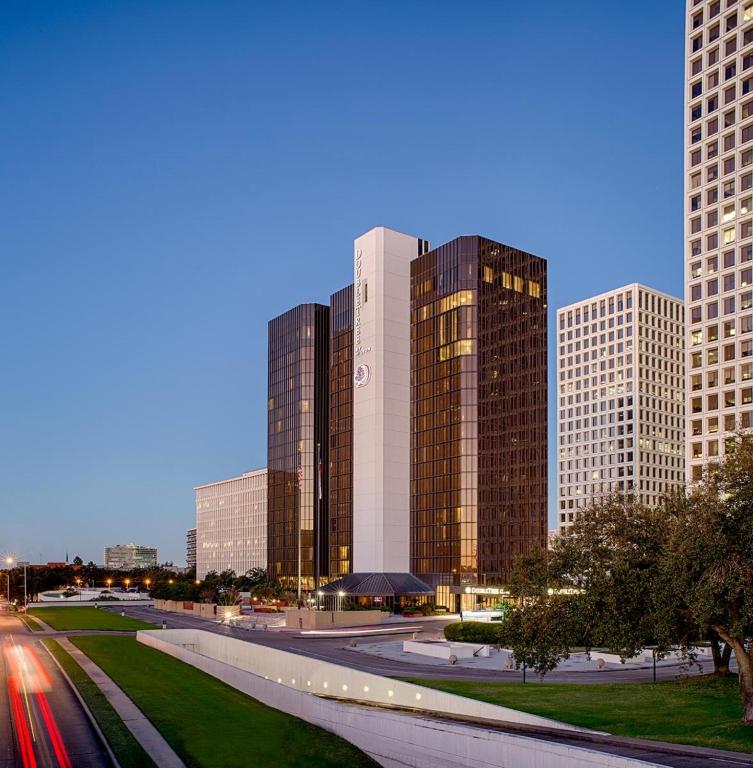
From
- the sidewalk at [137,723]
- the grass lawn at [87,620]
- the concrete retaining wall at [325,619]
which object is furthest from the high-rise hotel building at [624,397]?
the sidewalk at [137,723]

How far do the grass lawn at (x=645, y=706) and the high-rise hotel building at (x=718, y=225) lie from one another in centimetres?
3983

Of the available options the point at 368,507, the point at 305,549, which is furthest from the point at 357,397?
the point at 305,549

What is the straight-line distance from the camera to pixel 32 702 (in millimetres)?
41188

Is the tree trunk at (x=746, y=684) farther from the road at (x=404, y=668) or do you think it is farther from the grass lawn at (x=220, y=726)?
the road at (x=404, y=668)

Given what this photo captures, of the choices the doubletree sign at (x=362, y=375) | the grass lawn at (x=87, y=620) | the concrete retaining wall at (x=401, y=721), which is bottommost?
the grass lawn at (x=87, y=620)

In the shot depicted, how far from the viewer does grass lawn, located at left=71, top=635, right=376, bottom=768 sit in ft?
102

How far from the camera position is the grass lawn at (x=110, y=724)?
29922mm

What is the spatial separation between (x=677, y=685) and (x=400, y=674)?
16578mm

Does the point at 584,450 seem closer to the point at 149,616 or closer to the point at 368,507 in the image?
the point at 368,507

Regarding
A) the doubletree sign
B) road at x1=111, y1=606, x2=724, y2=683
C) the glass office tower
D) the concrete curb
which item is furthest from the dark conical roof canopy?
the concrete curb

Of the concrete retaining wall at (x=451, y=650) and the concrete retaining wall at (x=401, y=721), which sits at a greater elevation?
the concrete retaining wall at (x=401, y=721)

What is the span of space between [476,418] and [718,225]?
1915 inches

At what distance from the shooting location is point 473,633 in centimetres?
6538

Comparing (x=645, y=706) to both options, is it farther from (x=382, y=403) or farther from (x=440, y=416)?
(x=382, y=403)
